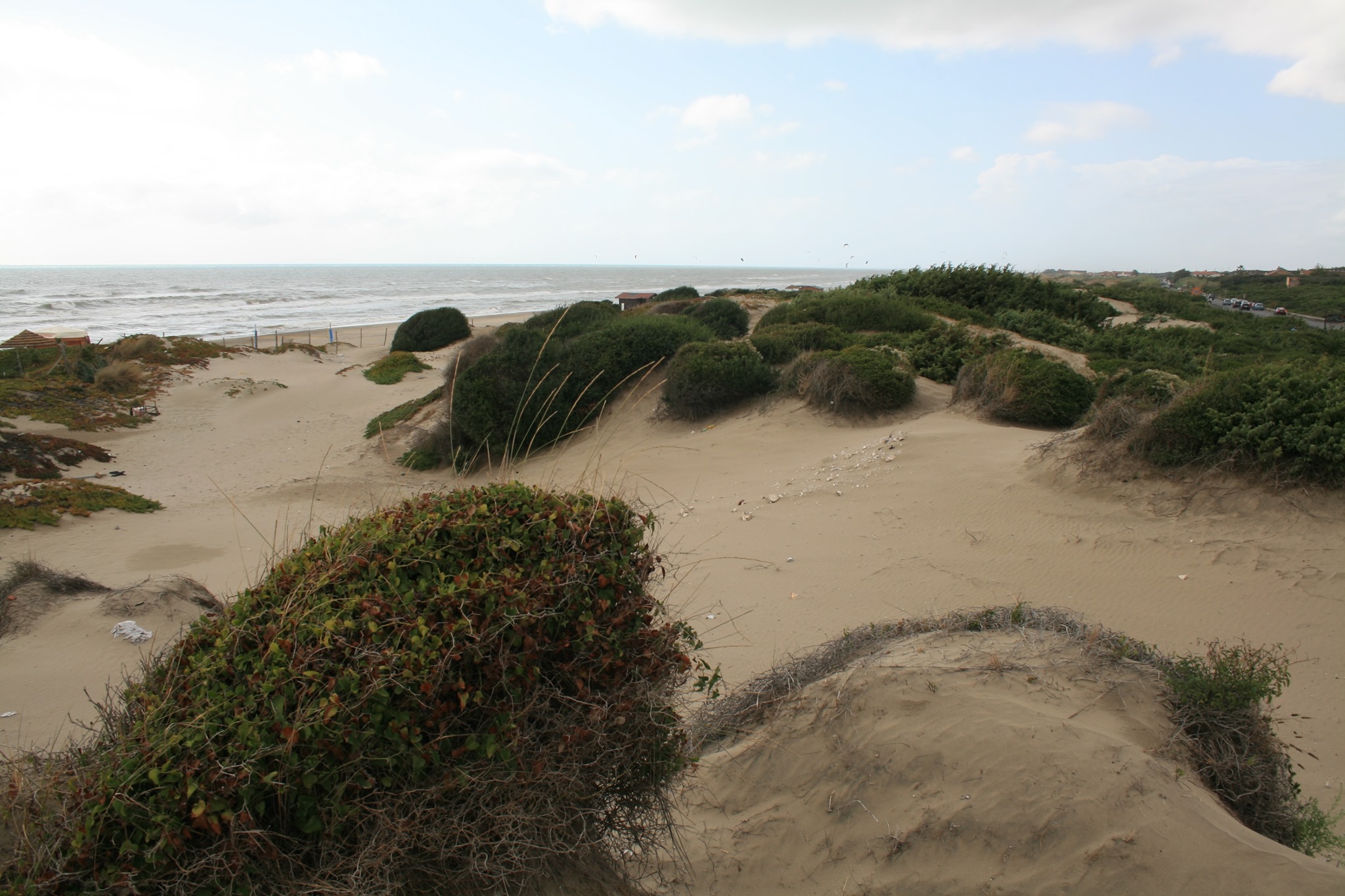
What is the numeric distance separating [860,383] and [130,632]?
9397 millimetres

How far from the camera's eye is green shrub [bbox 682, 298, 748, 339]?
20.8 meters

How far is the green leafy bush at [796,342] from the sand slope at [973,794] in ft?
34.5

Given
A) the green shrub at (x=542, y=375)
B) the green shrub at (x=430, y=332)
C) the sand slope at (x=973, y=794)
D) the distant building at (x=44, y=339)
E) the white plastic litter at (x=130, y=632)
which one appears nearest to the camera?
the sand slope at (x=973, y=794)

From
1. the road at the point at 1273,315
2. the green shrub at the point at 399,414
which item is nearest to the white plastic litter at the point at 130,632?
the green shrub at the point at 399,414

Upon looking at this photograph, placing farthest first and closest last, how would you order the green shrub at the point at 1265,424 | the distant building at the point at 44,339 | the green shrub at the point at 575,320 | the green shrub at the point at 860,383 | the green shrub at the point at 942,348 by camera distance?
the distant building at the point at 44,339 → the green shrub at the point at 575,320 → the green shrub at the point at 942,348 → the green shrub at the point at 860,383 → the green shrub at the point at 1265,424

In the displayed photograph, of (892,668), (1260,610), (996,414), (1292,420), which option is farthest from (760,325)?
(892,668)

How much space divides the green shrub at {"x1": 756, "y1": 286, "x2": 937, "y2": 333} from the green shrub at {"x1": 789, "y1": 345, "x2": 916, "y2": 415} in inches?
179

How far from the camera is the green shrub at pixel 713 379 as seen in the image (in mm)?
12938

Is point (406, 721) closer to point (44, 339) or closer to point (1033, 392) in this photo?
point (1033, 392)

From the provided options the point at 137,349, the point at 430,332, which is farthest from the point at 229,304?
the point at 137,349

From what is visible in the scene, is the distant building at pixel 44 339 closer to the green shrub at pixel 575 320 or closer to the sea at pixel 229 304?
the sea at pixel 229 304

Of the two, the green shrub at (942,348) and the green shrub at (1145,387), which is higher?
the green shrub at (942,348)

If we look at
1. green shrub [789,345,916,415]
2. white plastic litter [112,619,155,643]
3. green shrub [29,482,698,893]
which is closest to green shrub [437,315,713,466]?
green shrub [789,345,916,415]

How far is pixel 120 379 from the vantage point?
18938mm
